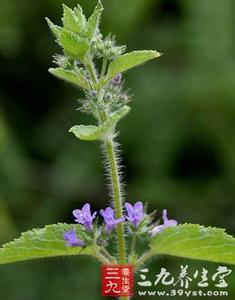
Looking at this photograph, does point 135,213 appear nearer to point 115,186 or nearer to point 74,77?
point 115,186

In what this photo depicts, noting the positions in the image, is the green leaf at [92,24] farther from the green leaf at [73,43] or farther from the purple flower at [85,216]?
the purple flower at [85,216]

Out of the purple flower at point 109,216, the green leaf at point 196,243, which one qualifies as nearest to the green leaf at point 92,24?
the purple flower at point 109,216

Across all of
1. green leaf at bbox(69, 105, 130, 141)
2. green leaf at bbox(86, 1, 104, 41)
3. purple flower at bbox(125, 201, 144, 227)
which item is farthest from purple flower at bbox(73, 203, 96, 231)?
green leaf at bbox(86, 1, 104, 41)

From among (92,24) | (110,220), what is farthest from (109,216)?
(92,24)

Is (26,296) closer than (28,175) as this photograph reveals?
Yes

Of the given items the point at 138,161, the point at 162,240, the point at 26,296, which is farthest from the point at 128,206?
the point at 138,161

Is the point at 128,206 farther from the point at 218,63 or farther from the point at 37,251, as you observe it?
the point at 218,63
